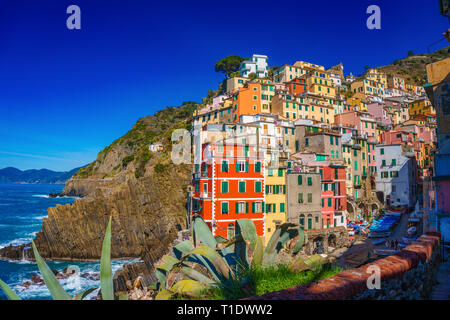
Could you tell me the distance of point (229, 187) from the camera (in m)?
31.3

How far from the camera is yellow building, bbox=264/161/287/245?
33.6 metres

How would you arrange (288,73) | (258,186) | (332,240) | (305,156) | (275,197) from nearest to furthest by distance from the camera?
(258,186)
(275,197)
(332,240)
(305,156)
(288,73)

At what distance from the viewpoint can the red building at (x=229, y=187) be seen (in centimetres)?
3059

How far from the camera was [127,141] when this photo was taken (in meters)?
108

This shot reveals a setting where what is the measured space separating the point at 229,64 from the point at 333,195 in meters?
72.8

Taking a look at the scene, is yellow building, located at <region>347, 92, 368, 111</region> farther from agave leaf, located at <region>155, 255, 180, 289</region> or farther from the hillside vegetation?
agave leaf, located at <region>155, 255, 180, 289</region>

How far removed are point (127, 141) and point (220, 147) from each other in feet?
276

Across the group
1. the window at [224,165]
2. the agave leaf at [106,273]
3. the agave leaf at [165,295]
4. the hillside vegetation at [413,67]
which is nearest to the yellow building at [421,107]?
the hillside vegetation at [413,67]

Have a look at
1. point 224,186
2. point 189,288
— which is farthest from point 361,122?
point 189,288

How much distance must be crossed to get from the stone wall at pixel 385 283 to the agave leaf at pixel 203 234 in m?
5.40

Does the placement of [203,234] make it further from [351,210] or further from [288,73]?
[288,73]

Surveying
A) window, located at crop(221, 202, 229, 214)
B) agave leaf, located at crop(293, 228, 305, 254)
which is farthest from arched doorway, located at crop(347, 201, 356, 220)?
agave leaf, located at crop(293, 228, 305, 254)

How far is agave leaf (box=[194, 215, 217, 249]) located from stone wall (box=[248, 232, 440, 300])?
17.7 feet
